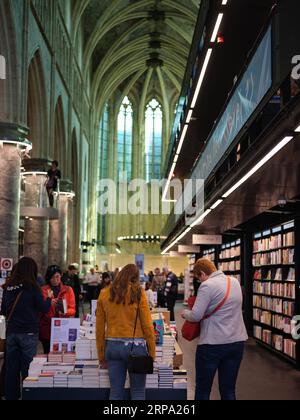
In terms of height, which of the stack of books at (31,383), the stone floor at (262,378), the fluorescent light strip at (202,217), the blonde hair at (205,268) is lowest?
the stone floor at (262,378)

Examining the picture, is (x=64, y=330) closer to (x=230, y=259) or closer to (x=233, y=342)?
(x=233, y=342)

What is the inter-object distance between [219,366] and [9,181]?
11.2m

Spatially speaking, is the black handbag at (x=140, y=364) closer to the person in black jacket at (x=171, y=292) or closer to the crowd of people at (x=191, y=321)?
the crowd of people at (x=191, y=321)

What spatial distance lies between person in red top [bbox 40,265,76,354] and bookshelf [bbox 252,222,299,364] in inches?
172

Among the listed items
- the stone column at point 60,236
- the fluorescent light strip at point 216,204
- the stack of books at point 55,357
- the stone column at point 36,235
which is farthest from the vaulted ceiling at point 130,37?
the stack of books at point 55,357

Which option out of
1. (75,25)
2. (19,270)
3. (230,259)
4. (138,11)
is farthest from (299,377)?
(138,11)

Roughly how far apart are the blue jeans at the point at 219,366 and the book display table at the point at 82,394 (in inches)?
11.0

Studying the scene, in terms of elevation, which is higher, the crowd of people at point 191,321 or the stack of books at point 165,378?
the crowd of people at point 191,321

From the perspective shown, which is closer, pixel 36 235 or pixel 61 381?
pixel 61 381

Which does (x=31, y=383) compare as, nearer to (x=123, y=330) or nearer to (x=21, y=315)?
(x=21, y=315)

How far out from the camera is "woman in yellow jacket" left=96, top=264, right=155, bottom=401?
18.1 ft

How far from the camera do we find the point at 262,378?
985 cm

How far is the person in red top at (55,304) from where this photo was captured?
848cm

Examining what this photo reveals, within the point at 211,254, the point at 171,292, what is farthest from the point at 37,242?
the point at 211,254
